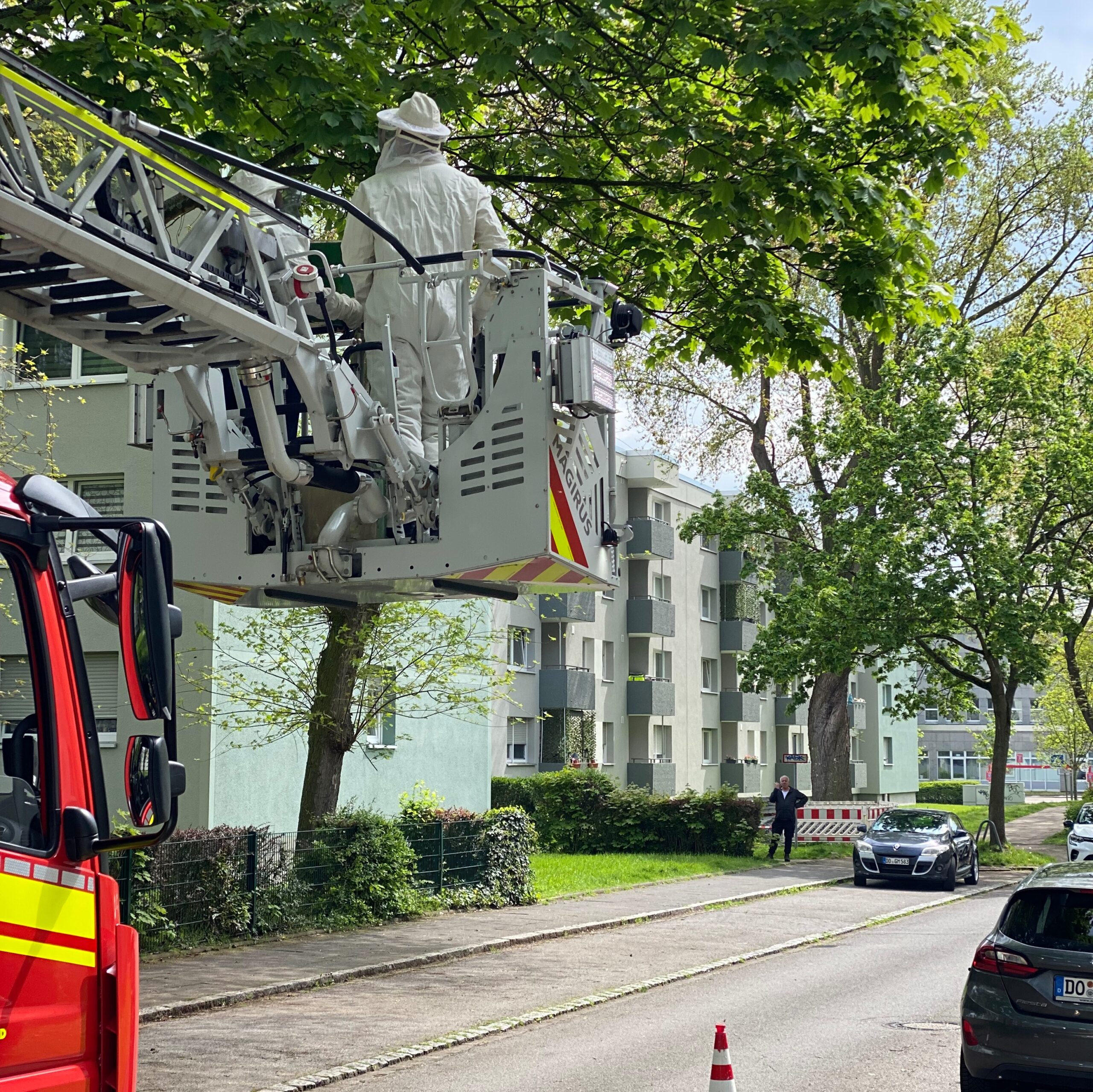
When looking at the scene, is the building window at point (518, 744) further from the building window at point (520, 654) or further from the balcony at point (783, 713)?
the balcony at point (783, 713)

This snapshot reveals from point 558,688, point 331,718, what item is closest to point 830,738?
point 558,688

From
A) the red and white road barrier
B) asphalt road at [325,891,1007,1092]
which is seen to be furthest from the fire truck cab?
the red and white road barrier

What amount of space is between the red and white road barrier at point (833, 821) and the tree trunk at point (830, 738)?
1725 millimetres

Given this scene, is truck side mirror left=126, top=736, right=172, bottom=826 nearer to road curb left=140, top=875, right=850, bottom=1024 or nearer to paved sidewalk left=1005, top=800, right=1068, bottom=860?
road curb left=140, top=875, right=850, bottom=1024

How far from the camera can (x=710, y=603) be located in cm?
5712

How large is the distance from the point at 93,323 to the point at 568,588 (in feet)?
9.89

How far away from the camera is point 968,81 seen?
11.9 metres

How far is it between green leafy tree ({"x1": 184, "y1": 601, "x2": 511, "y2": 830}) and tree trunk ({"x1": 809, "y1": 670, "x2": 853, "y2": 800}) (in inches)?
614

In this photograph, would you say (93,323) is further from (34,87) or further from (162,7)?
(162,7)

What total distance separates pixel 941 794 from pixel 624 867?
2395 inches

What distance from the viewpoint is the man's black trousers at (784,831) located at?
101 feet

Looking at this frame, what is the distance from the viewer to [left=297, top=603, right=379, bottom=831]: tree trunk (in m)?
17.8

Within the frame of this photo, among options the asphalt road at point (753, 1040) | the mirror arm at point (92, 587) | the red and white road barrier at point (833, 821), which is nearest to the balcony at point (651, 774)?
the red and white road barrier at point (833, 821)

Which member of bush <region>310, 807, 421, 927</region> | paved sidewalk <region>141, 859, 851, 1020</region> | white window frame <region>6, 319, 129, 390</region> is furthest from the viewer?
white window frame <region>6, 319, 129, 390</region>
